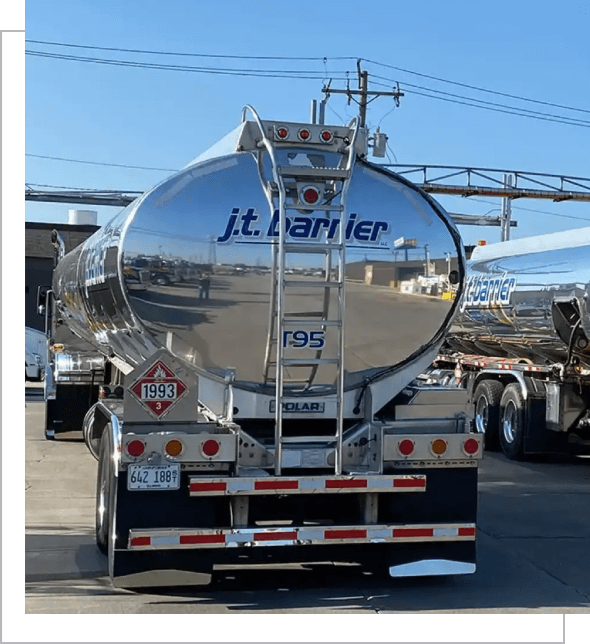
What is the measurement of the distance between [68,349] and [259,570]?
7951 mm

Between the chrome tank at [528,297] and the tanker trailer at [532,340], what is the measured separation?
0.04 feet

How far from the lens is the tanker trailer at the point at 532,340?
39.9 ft

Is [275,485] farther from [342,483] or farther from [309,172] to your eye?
[309,172]

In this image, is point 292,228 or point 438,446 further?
point 438,446

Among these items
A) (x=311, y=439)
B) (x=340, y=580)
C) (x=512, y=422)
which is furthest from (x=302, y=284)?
(x=512, y=422)

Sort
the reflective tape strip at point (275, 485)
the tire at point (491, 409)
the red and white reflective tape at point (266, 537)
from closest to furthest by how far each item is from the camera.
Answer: the red and white reflective tape at point (266, 537) → the reflective tape strip at point (275, 485) → the tire at point (491, 409)

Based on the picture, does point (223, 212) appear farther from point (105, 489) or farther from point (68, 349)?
point (68, 349)

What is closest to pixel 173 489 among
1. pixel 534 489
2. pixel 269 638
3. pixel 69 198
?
pixel 269 638

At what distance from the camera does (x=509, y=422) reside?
547 inches

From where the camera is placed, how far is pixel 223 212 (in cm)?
630

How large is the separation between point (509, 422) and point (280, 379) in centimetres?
835

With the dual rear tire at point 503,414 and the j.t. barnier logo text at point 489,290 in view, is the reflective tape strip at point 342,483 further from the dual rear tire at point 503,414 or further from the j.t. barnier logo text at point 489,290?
the j.t. barnier logo text at point 489,290

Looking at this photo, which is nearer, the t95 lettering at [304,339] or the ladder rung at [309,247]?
the ladder rung at [309,247]

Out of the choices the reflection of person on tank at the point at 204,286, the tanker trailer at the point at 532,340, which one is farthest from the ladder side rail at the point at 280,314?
the tanker trailer at the point at 532,340
